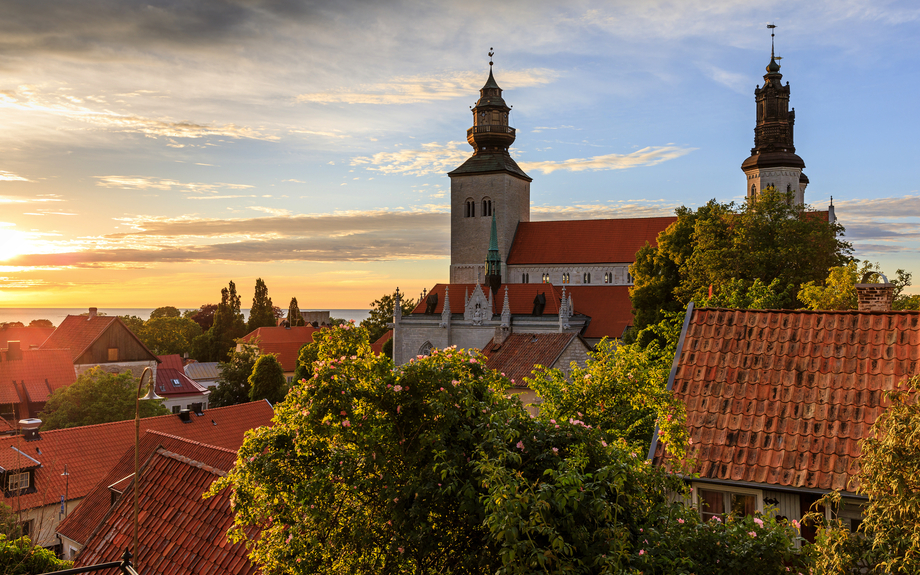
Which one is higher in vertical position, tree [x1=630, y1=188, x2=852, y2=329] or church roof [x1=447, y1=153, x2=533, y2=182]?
church roof [x1=447, y1=153, x2=533, y2=182]

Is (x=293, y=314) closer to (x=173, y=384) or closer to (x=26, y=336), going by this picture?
(x=26, y=336)

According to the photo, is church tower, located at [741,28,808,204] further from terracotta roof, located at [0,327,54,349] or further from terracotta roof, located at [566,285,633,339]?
terracotta roof, located at [0,327,54,349]

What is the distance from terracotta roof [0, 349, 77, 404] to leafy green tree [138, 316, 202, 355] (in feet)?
136

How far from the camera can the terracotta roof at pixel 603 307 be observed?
53.8m

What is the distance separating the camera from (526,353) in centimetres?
4053

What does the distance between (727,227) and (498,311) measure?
25.3 meters

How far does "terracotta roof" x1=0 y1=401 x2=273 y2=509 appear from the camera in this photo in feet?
77.6

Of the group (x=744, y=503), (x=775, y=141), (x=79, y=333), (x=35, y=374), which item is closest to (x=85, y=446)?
(x=35, y=374)

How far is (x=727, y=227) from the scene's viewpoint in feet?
107

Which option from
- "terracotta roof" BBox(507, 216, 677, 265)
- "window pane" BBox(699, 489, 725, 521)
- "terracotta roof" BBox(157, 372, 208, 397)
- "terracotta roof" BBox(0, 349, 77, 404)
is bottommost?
"terracotta roof" BBox(157, 372, 208, 397)

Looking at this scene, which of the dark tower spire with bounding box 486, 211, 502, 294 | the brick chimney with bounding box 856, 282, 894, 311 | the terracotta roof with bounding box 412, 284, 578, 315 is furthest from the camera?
the dark tower spire with bounding box 486, 211, 502, 294

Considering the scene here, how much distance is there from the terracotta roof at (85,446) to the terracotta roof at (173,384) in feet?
78.8

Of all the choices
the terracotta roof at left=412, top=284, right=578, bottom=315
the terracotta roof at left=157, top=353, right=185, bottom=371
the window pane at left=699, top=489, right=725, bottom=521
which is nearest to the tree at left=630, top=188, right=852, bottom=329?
the window pane at left=699, top=489, right=725, bottom=521

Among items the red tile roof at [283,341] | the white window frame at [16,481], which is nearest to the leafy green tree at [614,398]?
the white window frame at [16,481]
